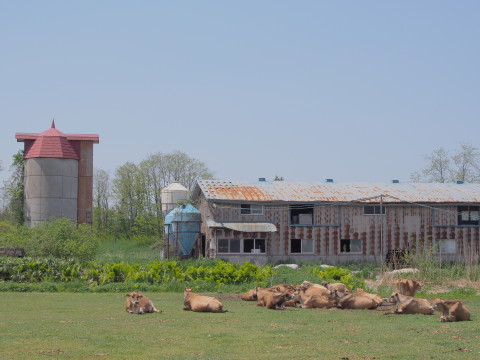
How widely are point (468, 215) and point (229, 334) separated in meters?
39.1

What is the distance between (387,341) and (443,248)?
3750 centimetres

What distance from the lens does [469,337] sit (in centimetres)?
1370

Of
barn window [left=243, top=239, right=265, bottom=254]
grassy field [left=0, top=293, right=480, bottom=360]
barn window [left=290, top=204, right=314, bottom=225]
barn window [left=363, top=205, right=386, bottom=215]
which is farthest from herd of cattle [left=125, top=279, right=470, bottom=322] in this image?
barn window [left=363, top=205, right=386, bottom=215]

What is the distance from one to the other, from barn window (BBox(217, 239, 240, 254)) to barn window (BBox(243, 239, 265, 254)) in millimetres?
542

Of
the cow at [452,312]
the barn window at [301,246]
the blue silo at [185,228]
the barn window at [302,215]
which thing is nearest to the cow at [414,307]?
the cow at [452,312]

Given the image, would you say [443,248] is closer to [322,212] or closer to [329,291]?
[322,212]

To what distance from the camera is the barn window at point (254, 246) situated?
151ft

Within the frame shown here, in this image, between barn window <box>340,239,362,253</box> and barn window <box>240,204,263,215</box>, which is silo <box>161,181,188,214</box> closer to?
barn window <box>240,204,263,215</box>

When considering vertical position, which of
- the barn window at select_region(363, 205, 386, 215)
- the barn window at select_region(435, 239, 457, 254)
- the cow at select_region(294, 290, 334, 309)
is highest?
the barn window at select_region(363, 205, 386, 215)

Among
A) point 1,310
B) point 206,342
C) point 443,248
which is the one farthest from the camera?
point 443,248

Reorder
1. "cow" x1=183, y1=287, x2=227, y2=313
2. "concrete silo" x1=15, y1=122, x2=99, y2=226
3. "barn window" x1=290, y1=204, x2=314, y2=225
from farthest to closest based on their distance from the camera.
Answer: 1. "concrete silo" x1=15, y1=122, x2=99, y2=226
2. "barn window" x1=290, y1=204, x2=314, y2=225
3. "cow" x1=183, y1=287, x2=227, y2=313

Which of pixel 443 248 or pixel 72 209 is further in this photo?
pixel 72 209

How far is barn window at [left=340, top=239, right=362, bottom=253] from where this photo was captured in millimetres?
47781

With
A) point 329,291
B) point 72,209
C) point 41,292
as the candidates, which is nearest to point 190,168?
point 72,209
